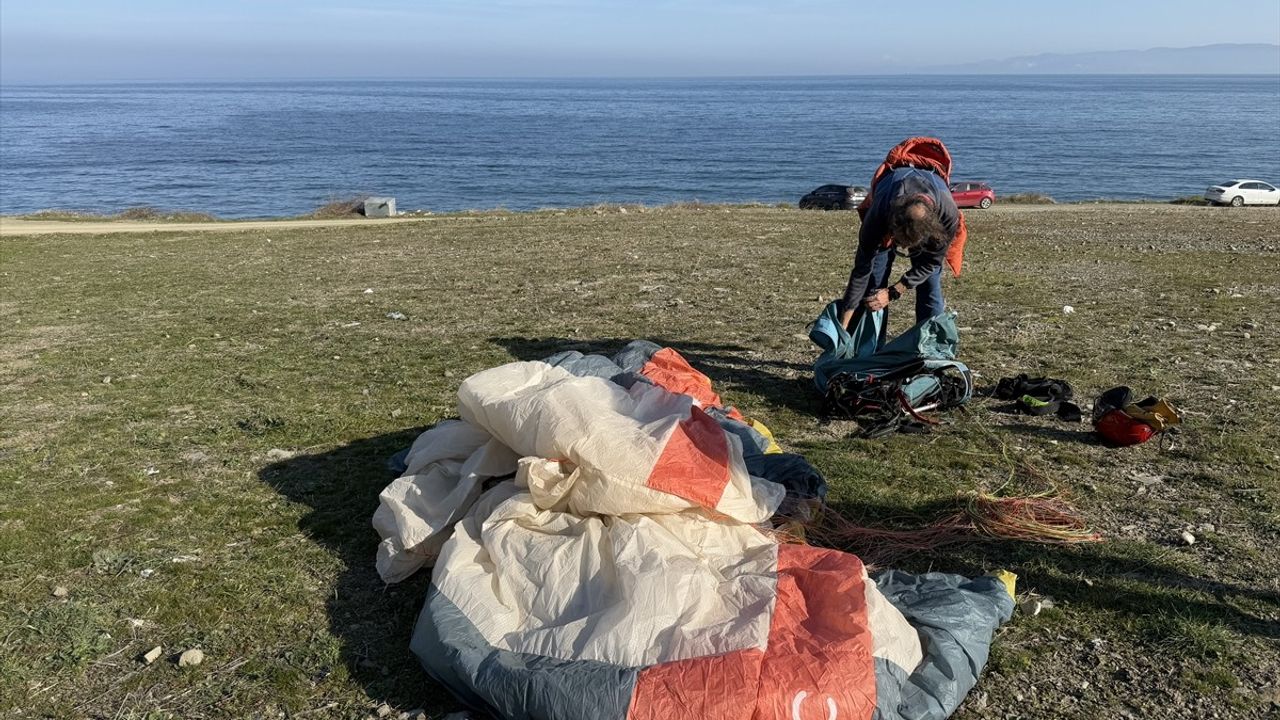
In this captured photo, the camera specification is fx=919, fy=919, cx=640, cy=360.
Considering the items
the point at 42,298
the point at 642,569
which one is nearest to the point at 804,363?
the point at 642,569

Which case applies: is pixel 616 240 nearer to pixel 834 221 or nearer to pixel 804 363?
pixel 834 221

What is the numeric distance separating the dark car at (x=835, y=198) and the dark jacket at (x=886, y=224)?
27.9m

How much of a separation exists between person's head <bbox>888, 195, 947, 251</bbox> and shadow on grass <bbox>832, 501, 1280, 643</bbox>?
2303mm

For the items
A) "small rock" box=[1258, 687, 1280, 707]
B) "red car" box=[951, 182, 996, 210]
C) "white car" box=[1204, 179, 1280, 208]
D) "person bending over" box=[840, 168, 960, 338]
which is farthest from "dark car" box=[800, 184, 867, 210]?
"small rock" box=[1258, 687, 1280, 707]

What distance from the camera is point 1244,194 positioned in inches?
1446

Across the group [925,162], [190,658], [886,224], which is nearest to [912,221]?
[886,224]

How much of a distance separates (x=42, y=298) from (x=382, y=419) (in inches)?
296

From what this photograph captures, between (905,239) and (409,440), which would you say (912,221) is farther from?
(409,440)

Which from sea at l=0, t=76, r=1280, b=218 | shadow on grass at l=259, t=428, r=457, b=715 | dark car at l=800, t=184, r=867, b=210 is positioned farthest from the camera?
sea at l=0, t=76, r=1280, b=218

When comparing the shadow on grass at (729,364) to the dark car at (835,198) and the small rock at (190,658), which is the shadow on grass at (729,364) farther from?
the dark car at (835,198)

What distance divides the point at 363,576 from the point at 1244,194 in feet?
137

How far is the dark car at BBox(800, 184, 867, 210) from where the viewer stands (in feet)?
113

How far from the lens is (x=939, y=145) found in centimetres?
746

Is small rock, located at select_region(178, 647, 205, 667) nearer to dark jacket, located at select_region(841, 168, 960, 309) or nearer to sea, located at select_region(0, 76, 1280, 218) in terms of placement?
dark jacket, located at select_region(841, 168, 960, 309)
